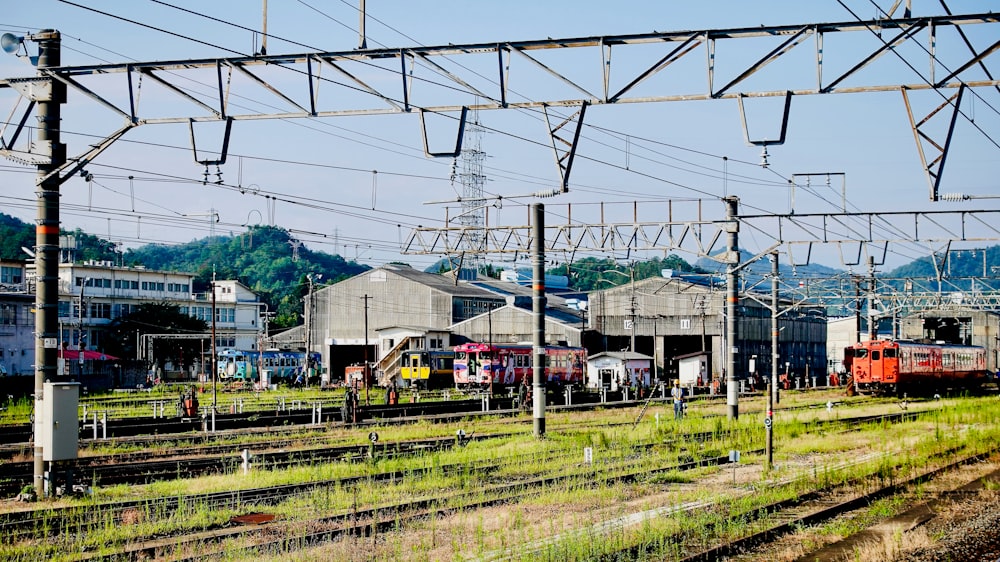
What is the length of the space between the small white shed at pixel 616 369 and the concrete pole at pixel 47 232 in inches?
1890

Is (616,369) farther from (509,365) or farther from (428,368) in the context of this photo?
(428,368)

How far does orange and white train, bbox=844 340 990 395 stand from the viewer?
5791cm

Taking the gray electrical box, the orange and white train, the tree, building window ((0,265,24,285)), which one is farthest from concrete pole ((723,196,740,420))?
the tree

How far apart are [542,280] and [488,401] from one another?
17528 mm

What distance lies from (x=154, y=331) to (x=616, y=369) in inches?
1665

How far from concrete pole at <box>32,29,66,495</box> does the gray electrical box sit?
157mm

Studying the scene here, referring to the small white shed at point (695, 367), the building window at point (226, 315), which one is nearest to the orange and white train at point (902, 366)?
the small white shed at point (695, 367)

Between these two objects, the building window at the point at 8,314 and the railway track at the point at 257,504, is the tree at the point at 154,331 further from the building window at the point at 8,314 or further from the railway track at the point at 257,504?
the railway track at the point at 257,504

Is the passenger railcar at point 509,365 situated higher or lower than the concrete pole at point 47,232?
lower

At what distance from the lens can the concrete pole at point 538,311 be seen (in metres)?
29.1

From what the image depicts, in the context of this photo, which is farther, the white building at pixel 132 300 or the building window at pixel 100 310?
the building window at pixel 100 310

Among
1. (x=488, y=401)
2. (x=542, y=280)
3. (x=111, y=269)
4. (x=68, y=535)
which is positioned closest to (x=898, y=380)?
(x=488, y=401)

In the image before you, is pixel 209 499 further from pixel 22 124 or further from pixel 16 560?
pixel 22 124

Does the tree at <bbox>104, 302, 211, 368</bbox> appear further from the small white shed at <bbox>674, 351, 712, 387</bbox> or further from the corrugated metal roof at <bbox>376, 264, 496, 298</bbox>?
the small white shed at <bbox>674, 351, 712, 387</bbox>
